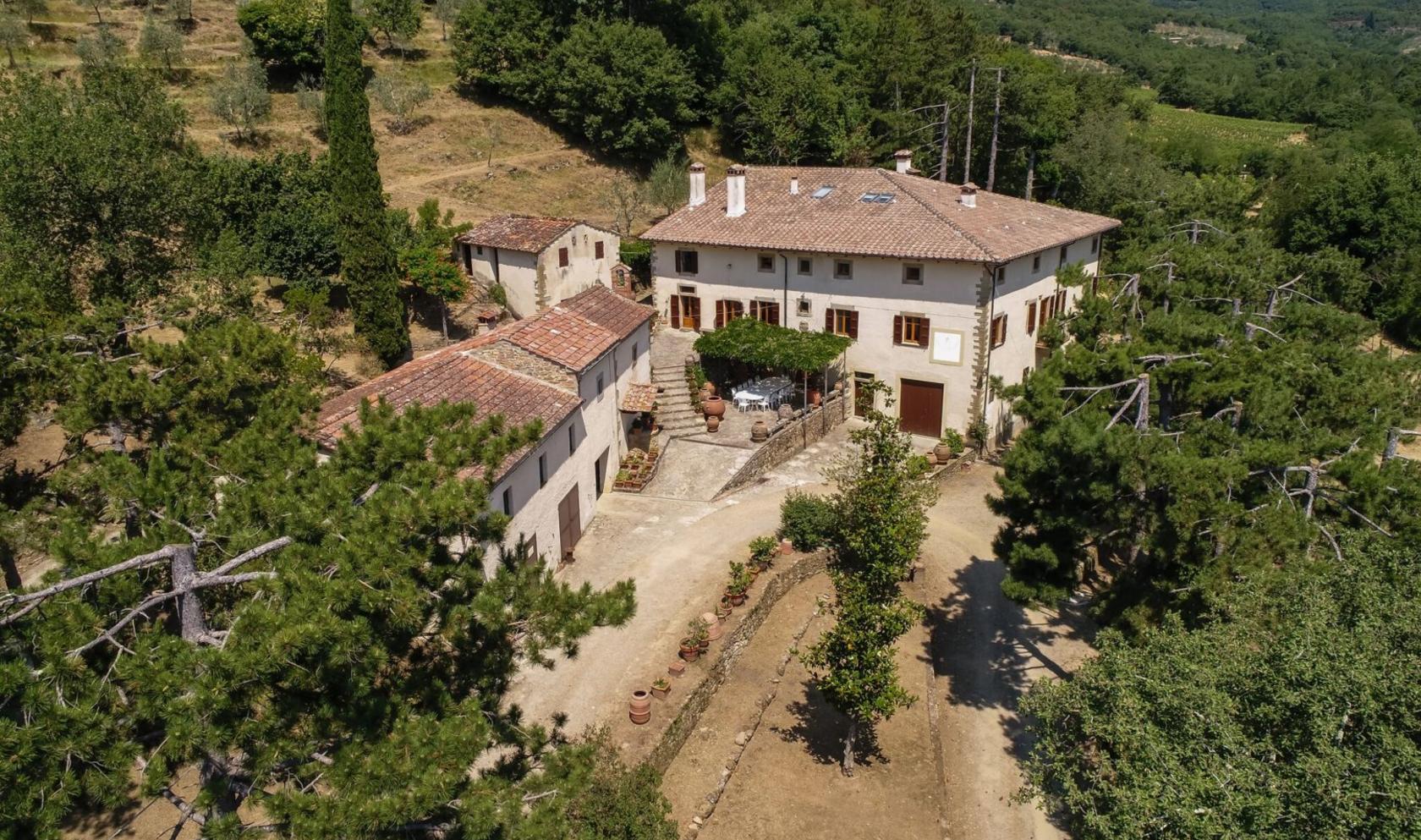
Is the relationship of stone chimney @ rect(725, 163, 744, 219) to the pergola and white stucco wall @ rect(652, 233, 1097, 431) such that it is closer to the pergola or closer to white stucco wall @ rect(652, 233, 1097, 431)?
white stucco wall @ rect(652, 233, 1097, 431)

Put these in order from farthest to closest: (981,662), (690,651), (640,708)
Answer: (981,662) < (690,651) < (640,708)

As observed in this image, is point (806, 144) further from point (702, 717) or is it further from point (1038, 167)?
point (702, 717)

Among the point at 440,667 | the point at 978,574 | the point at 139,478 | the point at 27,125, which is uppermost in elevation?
the point at 27,125

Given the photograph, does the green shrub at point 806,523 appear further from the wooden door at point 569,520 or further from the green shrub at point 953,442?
the green shrub at point 953,442

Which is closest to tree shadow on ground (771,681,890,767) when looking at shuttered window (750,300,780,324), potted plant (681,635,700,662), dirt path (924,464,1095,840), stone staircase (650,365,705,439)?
dirt path (924,464,1095,840)

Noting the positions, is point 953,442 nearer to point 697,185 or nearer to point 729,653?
point 729,653

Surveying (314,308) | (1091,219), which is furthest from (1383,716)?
(1091,219)

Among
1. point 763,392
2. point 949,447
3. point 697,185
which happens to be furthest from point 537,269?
point 949,447
